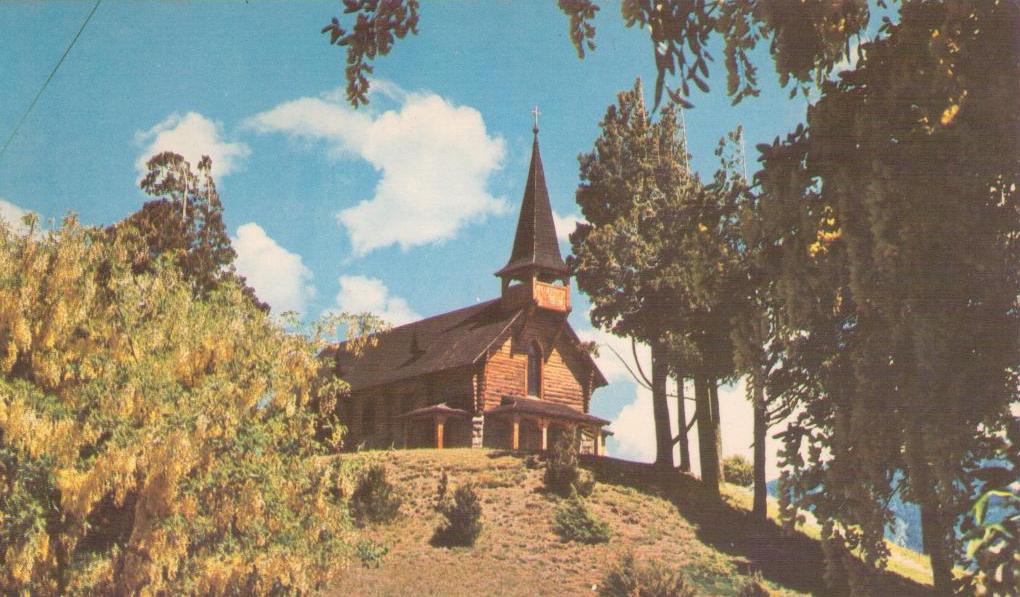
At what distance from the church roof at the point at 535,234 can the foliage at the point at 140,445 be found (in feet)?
92.4

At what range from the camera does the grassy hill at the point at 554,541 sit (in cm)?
2205

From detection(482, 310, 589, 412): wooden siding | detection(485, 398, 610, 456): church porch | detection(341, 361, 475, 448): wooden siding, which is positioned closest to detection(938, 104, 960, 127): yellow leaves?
detection(485, 398, 610, 456): church porch

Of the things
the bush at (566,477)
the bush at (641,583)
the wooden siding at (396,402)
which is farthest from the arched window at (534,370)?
the bush at (641,583)

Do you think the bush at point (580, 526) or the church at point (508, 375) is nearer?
the bush at point (580, 526)

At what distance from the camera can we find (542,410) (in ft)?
136

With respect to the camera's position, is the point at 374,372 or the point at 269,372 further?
the point at 374,372

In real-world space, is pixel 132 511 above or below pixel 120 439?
below

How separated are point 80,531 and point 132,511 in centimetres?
111

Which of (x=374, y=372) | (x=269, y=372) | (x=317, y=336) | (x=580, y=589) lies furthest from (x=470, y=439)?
(x=269, y=372)

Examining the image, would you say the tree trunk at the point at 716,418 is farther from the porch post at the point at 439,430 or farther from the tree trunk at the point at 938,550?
the tree trunk at the point at 938,550

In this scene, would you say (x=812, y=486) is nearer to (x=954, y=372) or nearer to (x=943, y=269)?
(x=954, y=372)

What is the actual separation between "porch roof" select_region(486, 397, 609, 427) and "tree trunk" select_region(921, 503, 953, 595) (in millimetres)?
34260

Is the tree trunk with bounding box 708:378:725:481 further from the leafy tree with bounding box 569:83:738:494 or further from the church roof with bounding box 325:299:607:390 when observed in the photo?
the church roof with bounding box 325:299:607:390

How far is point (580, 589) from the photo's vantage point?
72.6 ft
